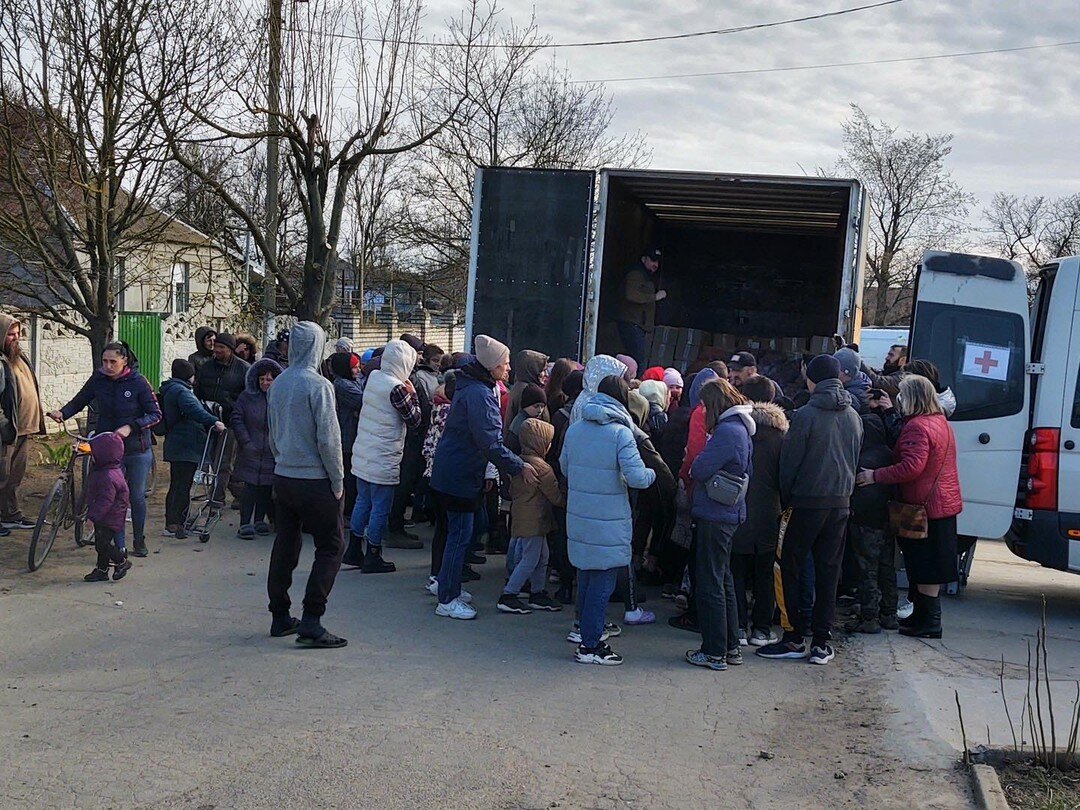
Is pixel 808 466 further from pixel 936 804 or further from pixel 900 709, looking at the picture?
pixel 936 804

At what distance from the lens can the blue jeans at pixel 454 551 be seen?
25.7 ft

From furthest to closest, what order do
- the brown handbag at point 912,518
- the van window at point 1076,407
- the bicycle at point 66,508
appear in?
the bicycle at point 66,508
the van window at point 1076,407
the brown handbag at point 912,518

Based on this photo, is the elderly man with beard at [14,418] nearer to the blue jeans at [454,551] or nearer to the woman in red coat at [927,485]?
the blue jeans at [454,551]

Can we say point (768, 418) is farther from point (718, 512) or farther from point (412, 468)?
point (412, 468)

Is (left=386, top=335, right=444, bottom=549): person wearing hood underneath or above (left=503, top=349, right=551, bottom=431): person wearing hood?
underneath

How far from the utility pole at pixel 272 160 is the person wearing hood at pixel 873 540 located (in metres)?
8.46

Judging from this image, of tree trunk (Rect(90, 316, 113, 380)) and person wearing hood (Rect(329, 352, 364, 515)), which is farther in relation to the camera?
tree trunk (Rect(90, 316, 113, 380))

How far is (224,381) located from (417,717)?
245 inches

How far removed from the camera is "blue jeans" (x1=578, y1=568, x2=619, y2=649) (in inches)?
274

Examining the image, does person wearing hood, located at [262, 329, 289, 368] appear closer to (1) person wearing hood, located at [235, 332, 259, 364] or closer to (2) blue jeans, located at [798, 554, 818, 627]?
(1) person wearing hood, located at [235, 332, 259, 364]

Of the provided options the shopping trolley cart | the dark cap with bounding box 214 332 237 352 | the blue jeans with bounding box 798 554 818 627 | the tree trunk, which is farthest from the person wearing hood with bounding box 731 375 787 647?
the tree trunk

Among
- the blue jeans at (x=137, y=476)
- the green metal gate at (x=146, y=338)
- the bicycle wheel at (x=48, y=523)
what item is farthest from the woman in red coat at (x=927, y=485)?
the green metal gate at (x=146, y=338)

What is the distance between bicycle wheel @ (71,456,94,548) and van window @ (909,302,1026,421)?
22.7 ft

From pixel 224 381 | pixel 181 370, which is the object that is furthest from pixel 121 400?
pixel 224 381
